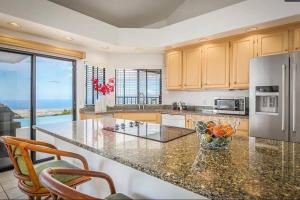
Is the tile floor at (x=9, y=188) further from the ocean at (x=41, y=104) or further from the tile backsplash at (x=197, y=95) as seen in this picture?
the tile backsplash at (x=197, y=95)

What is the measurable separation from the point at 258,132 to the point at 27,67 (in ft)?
13.2

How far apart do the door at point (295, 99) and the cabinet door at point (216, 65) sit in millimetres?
1150

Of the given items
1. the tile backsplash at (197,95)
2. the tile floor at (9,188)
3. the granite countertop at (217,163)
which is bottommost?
the tile floor at (9,188)

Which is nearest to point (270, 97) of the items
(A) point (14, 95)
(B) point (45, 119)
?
(B) point (45, 119)

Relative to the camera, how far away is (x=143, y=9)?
397cm

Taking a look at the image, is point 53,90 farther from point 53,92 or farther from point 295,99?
point 295,99

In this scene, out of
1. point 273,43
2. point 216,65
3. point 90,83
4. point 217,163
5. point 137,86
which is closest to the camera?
point 217,163

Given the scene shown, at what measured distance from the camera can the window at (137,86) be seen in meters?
4.95

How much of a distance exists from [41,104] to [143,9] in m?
2.78

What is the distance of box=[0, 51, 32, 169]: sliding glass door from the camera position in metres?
3.22

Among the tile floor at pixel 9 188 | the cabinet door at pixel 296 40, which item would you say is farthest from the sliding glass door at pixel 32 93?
the cabinet door at pixel 296 40

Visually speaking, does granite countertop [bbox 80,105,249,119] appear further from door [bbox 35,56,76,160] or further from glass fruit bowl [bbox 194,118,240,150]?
glass fruit bowl [bbox 194,118,240,150]

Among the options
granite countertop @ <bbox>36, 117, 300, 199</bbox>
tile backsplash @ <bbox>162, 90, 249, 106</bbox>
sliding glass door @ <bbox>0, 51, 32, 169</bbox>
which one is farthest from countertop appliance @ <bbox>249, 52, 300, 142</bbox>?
sliding glass door @ <bbox>0, 51, 32, 169</bbox>

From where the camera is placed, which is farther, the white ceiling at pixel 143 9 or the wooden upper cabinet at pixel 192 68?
the wooden upper cabinet at pixel 192 68
